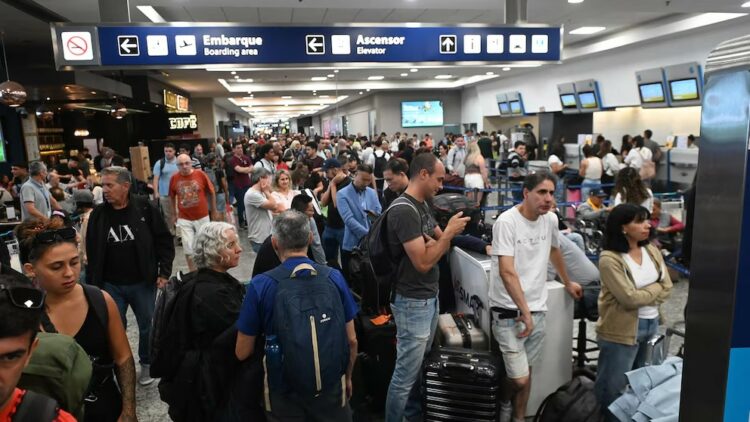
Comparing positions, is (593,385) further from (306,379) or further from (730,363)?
(730,363)

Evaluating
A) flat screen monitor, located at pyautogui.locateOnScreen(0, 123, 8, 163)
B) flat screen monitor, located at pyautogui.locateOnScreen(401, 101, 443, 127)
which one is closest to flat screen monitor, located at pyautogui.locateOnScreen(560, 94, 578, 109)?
flat screen monitor, located at pyautogui.locateOnScreen(401, 101, 443, 127)

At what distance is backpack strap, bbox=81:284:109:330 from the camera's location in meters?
2.25

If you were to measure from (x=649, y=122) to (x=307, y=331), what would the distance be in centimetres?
1435

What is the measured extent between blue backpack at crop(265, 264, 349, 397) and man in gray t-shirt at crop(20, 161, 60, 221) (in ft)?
18.5

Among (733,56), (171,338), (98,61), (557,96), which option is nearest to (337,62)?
(98,61)

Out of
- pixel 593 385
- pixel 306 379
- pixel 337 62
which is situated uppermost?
pixel 337 62

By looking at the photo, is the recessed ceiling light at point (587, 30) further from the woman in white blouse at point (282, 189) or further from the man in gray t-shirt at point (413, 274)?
the man in gray t-shirt at point (413, 274)

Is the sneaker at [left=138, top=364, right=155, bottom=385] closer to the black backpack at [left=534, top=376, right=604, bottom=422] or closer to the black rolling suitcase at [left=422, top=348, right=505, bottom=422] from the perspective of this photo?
the black rolling suitcase at [left=422, top=348, right=505, bottom=422]

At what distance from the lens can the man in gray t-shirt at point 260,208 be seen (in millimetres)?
5236

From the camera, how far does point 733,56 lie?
89 cm

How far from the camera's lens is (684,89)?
11297 millimetres

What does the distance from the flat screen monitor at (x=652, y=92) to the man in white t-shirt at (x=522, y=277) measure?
10967 mm

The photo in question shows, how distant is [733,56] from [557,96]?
686 inches

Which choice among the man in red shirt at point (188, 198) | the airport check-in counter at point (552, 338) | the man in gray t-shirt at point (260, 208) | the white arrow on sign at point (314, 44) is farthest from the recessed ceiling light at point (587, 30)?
the airport check-in counter at point (552, 338)
